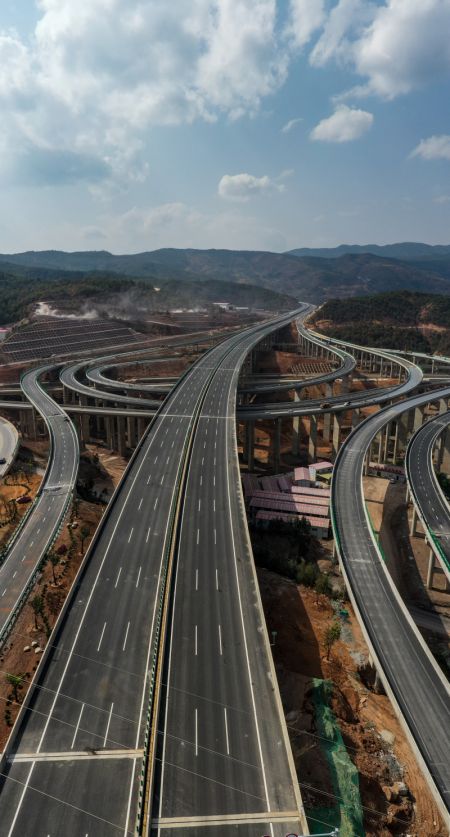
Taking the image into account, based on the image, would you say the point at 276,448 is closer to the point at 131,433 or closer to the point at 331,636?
the point at 131,433

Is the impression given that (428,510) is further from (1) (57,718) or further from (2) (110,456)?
(2) (110,456)

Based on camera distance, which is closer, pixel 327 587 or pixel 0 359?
pixel 327 587

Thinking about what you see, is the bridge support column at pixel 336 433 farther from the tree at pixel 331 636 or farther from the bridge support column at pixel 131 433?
the tree at pixel 331 636

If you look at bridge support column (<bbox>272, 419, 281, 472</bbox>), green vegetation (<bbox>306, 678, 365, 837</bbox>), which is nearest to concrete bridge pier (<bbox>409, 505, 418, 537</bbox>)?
bridge support column (<bbox>272, 419, 281, 472</bbox>)

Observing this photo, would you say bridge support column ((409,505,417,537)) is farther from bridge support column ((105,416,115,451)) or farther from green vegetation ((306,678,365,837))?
bridge support column ((105,416,115,451))

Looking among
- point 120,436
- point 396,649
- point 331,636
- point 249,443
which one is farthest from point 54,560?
point 249,443

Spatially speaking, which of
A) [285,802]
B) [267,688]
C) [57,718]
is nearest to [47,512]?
[57,718]
